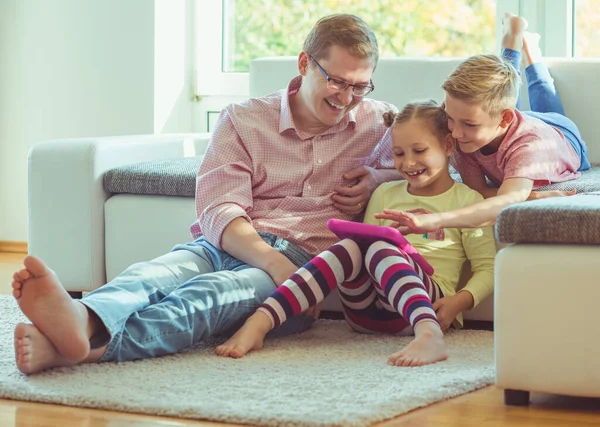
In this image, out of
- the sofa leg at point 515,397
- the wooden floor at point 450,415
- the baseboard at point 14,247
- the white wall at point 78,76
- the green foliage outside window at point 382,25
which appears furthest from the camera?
the baseboard at point 14,247

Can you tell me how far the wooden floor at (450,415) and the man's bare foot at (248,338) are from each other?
0.41 meters

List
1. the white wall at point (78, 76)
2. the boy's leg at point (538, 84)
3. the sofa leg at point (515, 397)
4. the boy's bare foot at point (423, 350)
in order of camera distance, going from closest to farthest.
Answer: the sofa leg at point (515, 397) → the boy's bare foot at point (423, 350) → the boy's leg at point (538, 84) → the white wall at point (78, 76)

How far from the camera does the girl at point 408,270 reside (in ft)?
6.68

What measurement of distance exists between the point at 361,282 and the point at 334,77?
1.43ft

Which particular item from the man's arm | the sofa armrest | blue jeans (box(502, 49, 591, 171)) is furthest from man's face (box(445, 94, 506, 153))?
the sofa armrest

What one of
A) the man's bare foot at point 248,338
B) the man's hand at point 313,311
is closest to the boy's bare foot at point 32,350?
the man's bare foot at point 248,338

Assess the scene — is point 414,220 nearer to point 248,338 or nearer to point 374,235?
point 374,235

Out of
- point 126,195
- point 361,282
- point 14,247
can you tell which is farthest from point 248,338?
point 14,247

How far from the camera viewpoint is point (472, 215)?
6.95 feet

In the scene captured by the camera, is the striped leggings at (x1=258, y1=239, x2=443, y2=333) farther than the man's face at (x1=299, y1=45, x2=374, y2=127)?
No

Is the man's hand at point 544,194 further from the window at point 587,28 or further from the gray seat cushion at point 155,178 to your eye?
the window at point 587,28

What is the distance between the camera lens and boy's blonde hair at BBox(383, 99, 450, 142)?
7.38 feet

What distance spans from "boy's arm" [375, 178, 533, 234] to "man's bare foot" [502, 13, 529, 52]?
0.70 m

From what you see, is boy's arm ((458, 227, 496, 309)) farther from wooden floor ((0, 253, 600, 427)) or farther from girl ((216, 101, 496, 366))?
wooden floor ((0, 253, 600, 427))
